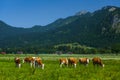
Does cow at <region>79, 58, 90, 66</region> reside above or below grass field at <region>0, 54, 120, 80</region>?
above

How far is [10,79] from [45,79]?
3173 millimetres

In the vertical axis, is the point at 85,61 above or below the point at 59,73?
above

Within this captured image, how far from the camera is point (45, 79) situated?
3102cm

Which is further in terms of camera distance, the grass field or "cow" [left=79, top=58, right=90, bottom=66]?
"cow" [left=79, top=58, right=90, bottom=66]

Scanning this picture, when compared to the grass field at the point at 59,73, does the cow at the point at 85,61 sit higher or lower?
higher

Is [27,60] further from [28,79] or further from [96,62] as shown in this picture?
[28,79]

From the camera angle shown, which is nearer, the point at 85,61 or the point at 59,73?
Result: the point at 59,73

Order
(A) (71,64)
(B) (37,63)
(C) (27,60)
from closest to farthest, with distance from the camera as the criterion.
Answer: (B) (37,63)
(A) (71,64)
(C) (27,60)

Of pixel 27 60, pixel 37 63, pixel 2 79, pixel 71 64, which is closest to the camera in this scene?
pixel 2 79

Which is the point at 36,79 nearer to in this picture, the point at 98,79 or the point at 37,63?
the point at 98,79


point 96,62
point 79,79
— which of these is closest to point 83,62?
point 96,62

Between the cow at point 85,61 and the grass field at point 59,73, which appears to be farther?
the cow at point 85,61

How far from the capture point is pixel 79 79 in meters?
31.4

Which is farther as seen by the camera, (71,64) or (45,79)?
(71,64)
